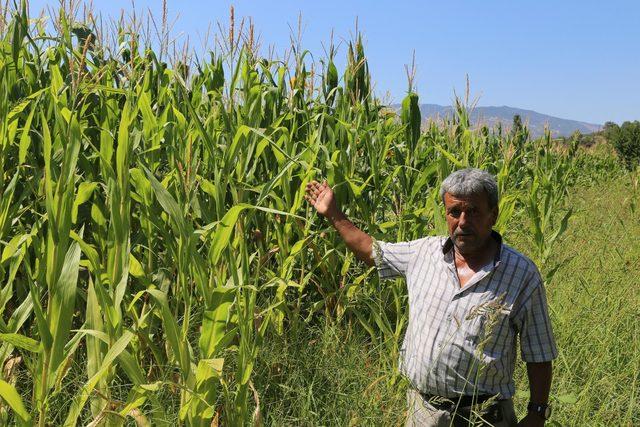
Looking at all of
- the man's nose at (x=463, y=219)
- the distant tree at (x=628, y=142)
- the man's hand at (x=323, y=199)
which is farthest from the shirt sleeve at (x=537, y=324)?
the distant tree at (x=628, y=142)

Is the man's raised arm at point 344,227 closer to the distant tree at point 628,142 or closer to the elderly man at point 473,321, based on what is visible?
the elderly man at point 473,321

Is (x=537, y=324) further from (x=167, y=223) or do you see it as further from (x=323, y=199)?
(x=167, y=223)

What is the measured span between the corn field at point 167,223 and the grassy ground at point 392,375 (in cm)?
12

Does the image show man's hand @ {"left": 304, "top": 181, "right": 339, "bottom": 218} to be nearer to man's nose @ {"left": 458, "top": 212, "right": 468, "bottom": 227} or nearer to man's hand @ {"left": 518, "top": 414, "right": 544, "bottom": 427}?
man's nose @ {"left": 458, "top": 212, "right": 468, "bottom": 227}

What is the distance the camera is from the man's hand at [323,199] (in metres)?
2.80

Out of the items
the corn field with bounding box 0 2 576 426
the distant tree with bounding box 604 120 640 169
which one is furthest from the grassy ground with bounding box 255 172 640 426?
the distant tree with bounding box 604 120 640 169

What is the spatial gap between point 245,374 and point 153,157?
1.10 meters

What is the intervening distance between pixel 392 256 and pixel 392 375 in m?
0.67

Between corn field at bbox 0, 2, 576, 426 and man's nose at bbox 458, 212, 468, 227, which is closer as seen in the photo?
corn field at bbox 0, 2, 576, 426

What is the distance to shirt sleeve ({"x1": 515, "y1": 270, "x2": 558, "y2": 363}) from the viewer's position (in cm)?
231

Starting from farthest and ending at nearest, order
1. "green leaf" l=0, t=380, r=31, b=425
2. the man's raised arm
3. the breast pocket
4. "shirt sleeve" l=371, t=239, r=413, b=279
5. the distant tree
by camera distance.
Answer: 1. the distant tree
2. the man's raised arm
3. "shirt sleeve" l=371, t=239, r=413, b=279
4. the breast pocket
5. "green leaf" l=0, t=380, r=31, b=425

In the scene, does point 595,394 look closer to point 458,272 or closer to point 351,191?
point 458,272

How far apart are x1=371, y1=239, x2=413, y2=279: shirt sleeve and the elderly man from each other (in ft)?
0.61

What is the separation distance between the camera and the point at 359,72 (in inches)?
156
